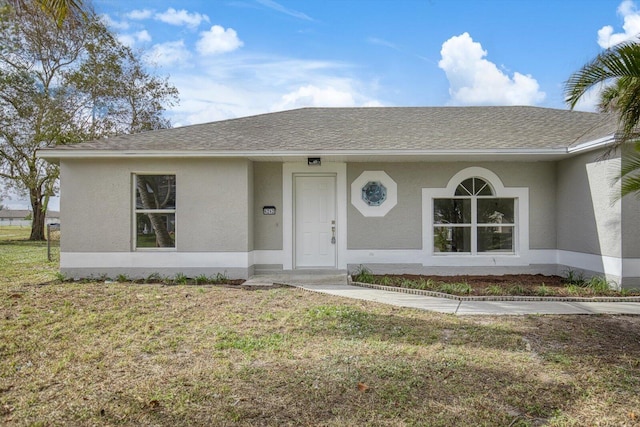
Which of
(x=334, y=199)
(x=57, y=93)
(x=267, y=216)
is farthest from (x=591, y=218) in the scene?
(x=57, y=93)

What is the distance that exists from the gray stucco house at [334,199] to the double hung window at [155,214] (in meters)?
0.03

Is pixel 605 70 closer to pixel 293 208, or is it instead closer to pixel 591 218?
pixel 591 218

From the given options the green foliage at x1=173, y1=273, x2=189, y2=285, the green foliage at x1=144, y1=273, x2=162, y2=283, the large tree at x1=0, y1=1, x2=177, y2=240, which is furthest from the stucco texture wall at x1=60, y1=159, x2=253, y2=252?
the large tree at x1=0, y1=1, x2=177, y2=240

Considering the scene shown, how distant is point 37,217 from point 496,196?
2858 centimetres

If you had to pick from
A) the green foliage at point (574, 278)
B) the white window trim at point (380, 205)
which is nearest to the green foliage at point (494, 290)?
the green foliage at point (574, 278)

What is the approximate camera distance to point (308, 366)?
14.8 feet

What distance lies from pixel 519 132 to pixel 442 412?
9.27m

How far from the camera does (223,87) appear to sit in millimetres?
14805

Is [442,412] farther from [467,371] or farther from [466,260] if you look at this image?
[466,260]

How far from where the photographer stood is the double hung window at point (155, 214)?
1040cm

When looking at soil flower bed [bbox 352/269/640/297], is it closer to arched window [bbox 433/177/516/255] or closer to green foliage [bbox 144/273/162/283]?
arched window [bbox 433/177/516/255]

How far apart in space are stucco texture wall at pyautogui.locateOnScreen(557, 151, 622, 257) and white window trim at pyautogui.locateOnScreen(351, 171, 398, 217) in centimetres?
398

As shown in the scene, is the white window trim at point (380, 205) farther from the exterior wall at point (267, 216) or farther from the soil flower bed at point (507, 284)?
the exterior wall at point (267, 216)

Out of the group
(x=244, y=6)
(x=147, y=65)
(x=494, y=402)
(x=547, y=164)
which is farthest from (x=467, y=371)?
(x=147, y=65)
